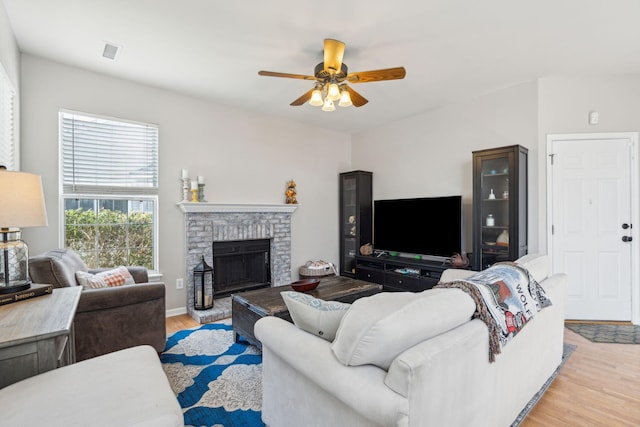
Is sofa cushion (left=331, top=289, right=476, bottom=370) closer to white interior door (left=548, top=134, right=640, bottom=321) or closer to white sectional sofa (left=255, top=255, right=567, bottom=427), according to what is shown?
white sectional sofa (left=255, top=255, right=567, bottom=427)

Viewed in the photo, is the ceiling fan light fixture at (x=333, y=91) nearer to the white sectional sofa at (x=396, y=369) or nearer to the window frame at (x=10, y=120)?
the white sectional sofa at (x=396, y=369)

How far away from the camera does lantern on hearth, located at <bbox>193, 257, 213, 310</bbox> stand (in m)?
3.80

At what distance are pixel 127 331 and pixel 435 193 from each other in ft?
13.1

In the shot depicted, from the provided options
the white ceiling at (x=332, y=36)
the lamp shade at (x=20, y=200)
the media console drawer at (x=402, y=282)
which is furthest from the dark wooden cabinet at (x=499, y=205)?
the lamp shade at (x=20, y=200)

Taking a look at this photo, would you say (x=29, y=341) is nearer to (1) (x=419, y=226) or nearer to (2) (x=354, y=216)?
(1) (x=419, y=226)

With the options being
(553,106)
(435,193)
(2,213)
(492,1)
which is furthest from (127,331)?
(553,106)

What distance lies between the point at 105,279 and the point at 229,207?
1746mm

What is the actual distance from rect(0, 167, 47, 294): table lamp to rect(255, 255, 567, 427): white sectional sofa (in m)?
1.33

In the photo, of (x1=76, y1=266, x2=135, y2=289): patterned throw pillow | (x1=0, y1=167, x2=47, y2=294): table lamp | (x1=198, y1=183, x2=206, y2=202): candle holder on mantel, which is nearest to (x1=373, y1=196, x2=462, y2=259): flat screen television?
(x1=198, y1=183, x2=206, y2=202): candle holder on mantel

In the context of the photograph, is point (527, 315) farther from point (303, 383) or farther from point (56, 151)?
point (56, 151)

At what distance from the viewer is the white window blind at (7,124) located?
2.45 m

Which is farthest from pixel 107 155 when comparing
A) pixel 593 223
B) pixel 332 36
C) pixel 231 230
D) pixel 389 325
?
pixel 593 223

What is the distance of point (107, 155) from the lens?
352 centimetres

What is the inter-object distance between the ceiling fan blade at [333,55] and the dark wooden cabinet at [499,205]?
212 centimetres
